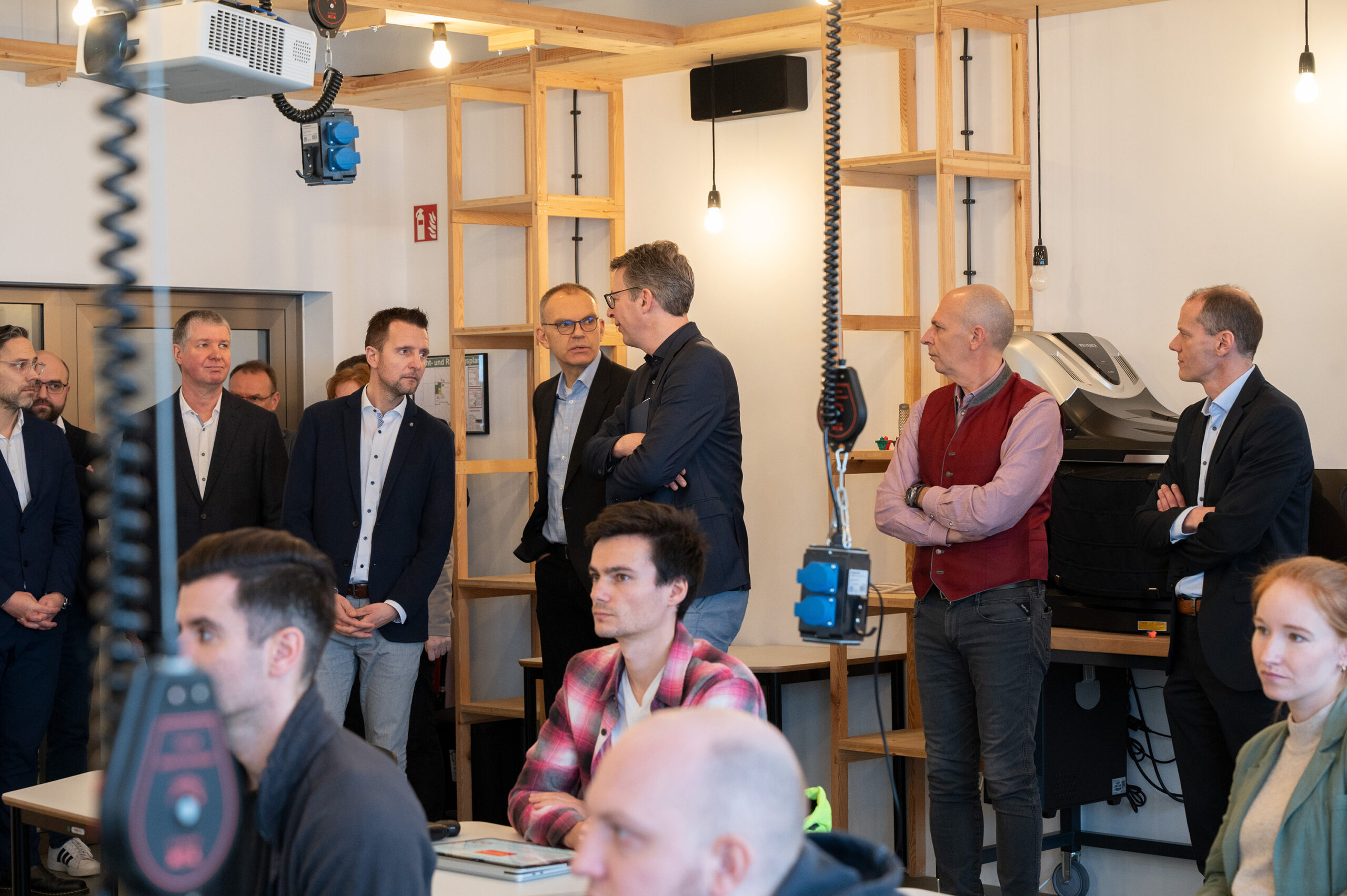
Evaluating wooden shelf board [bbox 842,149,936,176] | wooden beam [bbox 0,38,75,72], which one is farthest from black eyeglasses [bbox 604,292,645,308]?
wooden beam [bbox 0,38,75,72]

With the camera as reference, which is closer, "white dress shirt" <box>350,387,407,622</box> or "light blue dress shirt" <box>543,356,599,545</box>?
"white dress shirt" <box>350,387,407,622</box>

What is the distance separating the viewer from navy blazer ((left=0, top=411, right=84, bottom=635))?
15.1ft

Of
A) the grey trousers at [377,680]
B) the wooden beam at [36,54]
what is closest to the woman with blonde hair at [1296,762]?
the grey trousers at [377,680]

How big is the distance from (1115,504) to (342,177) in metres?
2.45

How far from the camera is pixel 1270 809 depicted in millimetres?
2561

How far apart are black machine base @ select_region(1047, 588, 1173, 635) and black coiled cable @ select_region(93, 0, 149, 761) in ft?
11.4

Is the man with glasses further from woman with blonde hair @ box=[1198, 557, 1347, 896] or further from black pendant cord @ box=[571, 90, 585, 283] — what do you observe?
woman with blonde hair @ box=[1198, 557, 1347, 896]

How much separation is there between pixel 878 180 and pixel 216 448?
7.81ft

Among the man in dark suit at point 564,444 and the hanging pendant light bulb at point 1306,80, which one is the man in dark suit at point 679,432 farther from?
the hanging pendant light bulb at point 1306,80

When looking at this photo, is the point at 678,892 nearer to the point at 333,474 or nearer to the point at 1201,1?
the point at 333,474

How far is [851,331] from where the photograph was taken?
5262mm

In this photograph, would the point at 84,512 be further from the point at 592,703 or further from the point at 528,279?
the point at 592,703

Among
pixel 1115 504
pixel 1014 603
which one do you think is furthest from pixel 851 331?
pixel 1014 603

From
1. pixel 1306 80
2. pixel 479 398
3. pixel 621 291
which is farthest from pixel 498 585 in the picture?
pixel 1306 80
